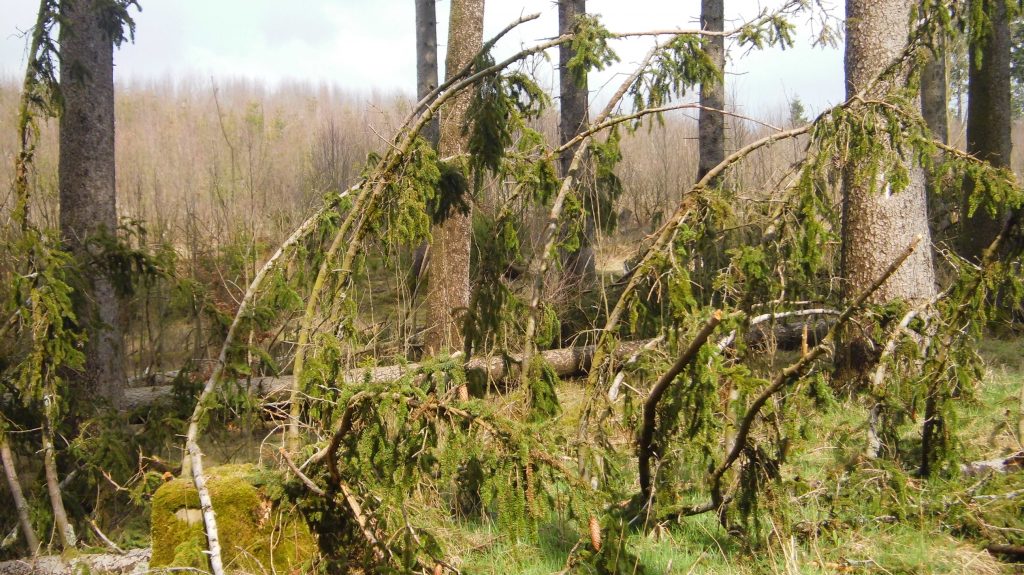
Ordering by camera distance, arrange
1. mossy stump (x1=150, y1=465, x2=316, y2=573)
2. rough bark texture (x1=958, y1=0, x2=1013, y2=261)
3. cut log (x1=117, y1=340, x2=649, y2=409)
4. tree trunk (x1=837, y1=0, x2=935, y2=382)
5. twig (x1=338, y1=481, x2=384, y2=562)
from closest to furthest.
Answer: twig (x1=338, y1=481, x2=384, y2=562), mossy stump (x1=150, y1=465, x2=316, y2=573), cut log (x1=117, y1=340, x2=649, y2=409), tree trunk (x1=837, y1=0, x2=935, y2=382), rough bark texture (x1=958, y1=0, x2=1013, y2=261)

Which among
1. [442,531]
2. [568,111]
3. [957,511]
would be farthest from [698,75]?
[568,111]

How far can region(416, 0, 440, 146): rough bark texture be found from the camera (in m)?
14.5

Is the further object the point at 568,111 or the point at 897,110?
the point at 568,111

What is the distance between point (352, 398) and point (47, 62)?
3.29m

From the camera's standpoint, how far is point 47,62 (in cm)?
491

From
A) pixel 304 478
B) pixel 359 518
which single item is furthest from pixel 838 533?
pixel 304 478

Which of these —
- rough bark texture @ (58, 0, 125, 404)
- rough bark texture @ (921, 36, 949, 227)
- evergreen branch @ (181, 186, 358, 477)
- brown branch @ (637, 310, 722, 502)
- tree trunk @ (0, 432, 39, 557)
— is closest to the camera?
brown branch @ (637, 310, 722, 502)

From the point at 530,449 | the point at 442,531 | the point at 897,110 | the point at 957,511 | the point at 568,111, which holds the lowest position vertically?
the point at 442,531

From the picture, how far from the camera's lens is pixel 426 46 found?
1461 cm

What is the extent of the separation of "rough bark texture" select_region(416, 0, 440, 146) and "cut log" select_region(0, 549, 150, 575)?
1071 cm

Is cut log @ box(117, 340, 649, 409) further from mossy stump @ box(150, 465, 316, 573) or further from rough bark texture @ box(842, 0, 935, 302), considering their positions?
rough bark texture @ box(842, 0, 935, 302)

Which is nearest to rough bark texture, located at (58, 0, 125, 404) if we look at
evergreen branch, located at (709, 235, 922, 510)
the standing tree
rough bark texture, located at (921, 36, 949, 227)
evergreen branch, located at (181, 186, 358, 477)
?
evergreen branch, located at (181, 186, 358, 477)

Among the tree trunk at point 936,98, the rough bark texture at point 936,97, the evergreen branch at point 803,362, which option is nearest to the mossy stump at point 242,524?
the evergreen branch at point 803,362

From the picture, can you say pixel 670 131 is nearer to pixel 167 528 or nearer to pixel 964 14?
pixel 964 14
